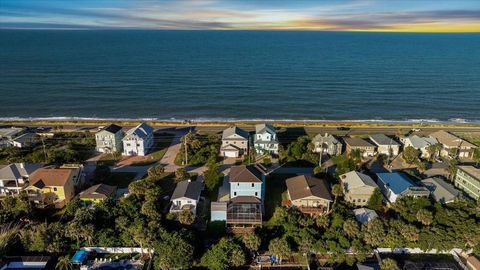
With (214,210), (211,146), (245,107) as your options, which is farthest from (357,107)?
(214,210)

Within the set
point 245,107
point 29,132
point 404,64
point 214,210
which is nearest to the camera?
point 214,210

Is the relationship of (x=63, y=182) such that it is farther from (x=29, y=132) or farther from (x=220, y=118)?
(x=220, y=118)

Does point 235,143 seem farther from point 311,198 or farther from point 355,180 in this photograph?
point 355,180

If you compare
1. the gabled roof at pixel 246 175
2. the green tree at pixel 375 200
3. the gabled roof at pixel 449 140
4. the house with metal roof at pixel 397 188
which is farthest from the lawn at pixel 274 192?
the gabled roof at pixel 449 140

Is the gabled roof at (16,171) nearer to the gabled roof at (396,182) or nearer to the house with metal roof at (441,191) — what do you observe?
the gabled roof at (396,182)

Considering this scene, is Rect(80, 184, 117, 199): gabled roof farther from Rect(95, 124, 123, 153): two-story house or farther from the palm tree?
Rect(95, 124, 123, 153): two-story house

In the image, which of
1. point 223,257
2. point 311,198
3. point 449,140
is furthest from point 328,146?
point 223,257
